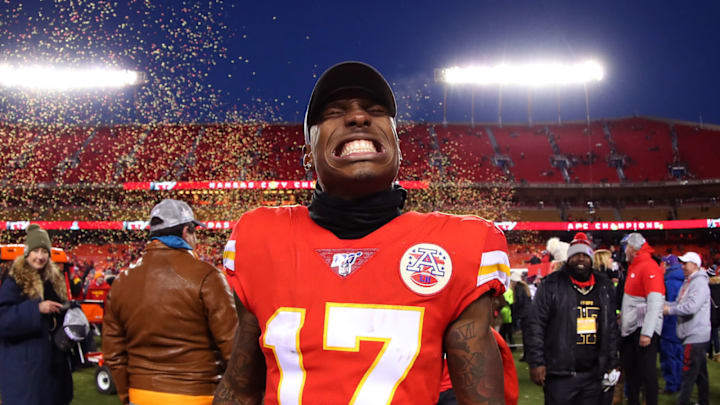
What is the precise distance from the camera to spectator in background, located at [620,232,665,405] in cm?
526

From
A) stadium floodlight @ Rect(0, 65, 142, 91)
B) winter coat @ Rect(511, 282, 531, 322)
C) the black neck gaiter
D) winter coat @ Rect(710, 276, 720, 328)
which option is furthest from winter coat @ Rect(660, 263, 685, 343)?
stadium floodlight @ Rect(0, 65, 142, 91)

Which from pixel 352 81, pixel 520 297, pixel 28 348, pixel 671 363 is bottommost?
pixel 671 363

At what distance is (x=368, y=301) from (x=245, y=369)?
0.46 metres

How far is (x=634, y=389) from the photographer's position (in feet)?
18.1

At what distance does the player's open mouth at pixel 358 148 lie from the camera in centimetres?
146

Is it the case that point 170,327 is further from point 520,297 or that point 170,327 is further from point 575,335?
point 520,297

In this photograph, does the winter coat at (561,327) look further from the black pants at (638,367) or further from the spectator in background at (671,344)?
the spectator in background at (671,344)

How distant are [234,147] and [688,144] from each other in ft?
93.4

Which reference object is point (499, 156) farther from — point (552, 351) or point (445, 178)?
point (552, 351)

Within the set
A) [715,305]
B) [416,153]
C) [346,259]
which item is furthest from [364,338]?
[416,153]

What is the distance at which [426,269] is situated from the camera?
4.31ft

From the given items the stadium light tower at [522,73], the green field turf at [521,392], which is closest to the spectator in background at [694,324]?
the green field turf at [521,392]

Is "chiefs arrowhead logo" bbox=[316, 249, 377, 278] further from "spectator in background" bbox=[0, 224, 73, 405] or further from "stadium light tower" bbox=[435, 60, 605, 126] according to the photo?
"stadium light tower" bbox=[435, 60, 605, 126]

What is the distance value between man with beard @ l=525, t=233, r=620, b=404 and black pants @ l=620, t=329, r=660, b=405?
1068 mm
